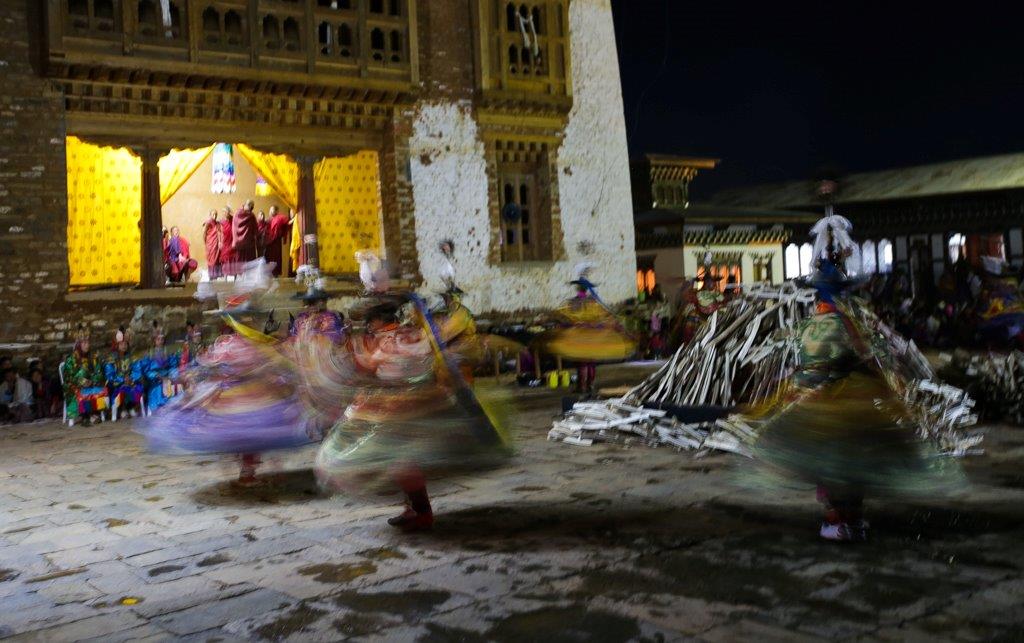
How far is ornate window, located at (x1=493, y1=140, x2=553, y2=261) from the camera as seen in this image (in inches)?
730

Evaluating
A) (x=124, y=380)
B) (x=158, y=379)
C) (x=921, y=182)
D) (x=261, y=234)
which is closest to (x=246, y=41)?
(x=261, y=234)

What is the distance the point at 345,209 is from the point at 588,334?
7570 millimetres

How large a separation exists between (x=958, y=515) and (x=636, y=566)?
2408 millimetres

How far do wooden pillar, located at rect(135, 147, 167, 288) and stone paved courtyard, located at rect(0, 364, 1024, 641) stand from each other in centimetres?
721

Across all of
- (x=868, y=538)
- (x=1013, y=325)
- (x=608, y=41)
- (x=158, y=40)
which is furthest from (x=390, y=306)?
(x=608, y=41)

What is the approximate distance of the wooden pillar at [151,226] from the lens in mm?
15133

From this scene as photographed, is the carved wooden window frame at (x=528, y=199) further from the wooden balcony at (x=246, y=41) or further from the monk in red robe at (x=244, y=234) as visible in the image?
the monk in red robe at (x=244, y=234)

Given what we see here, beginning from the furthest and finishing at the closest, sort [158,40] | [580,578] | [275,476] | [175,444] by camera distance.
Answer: [158,40], [275,476], [175,444], [580,578]

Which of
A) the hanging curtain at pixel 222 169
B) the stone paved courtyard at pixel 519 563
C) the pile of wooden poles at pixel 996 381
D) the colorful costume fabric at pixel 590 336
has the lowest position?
the stone paved courtyard at pixel 519 563

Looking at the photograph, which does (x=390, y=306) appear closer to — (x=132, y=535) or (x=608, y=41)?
(x=132, y=535)

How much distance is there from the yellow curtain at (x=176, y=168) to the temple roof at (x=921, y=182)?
1775cm

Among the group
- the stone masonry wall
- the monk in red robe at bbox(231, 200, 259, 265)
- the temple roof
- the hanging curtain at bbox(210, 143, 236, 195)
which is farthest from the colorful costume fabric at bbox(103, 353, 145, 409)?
the temple roof

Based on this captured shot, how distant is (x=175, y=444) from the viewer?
26.2 feet

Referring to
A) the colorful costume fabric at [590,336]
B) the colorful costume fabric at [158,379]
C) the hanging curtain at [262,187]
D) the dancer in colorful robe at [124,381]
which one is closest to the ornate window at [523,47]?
the hanging curtain at [262,187]
